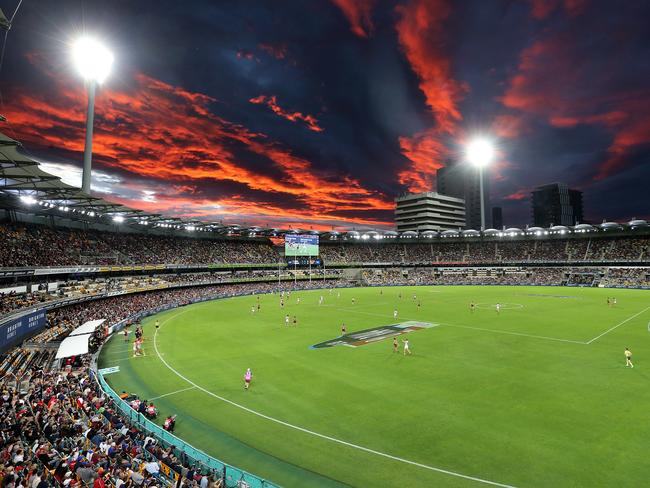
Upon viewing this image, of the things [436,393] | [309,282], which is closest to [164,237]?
[309,282]

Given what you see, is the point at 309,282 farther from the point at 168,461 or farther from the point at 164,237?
the point at 168,461

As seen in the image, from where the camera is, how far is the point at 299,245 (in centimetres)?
8312

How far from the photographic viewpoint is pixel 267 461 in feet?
48.8

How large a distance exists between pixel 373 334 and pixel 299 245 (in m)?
47.6

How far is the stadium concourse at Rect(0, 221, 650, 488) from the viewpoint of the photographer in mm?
13531

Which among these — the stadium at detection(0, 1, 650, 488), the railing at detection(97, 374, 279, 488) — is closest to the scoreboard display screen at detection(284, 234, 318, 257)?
the stadium at detection(0, 1, 650, 488)

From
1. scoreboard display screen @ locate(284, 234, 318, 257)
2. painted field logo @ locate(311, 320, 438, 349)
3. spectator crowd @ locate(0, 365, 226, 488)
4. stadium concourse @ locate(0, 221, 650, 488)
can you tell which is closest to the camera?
spectator crowd @ locate(0, 365, 226, 488)

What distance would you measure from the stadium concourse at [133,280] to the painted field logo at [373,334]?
64.4 feet

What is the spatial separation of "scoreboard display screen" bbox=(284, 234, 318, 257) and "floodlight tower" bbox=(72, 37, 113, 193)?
39026 millimetres

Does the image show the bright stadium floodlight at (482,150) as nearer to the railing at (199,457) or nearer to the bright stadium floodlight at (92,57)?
the bright stadium floodlight at (92,57)

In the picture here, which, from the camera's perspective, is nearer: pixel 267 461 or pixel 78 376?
pixel 267 461

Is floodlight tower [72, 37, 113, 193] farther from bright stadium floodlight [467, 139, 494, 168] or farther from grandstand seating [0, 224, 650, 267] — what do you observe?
bright stadium floodlight [467, 139, 494, 168]

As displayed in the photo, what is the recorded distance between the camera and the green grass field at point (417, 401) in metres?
14.0

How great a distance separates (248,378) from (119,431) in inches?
324
